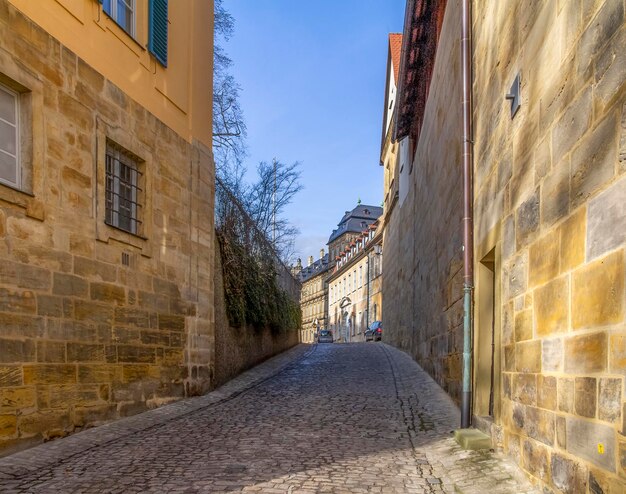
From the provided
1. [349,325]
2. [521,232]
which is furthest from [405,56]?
[349,325]

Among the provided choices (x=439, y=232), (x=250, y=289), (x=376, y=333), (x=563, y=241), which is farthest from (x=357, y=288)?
(x=563, y=241)

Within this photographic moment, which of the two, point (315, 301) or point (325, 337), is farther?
point (315, 301)

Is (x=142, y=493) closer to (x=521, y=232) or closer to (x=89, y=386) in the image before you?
(x=89, y=386)

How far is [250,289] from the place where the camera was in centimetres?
1253

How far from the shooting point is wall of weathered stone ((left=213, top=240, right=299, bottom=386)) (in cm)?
1031

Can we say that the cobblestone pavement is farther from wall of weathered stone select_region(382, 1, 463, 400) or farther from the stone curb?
wall of weathered stone select_region(382, 1, 463, 400)

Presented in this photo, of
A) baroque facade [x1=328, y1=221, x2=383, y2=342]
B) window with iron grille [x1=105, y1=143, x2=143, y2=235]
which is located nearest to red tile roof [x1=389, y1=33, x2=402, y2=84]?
baroque facade [x1=328, y1=221, x2=383, y2=342]

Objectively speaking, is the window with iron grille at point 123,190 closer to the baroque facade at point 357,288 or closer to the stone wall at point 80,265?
the stone wall at point 80,265

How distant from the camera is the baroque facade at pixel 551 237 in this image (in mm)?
2678

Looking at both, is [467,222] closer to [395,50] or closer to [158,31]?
[158,31]

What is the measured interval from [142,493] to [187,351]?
480cm

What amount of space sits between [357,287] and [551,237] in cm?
4459

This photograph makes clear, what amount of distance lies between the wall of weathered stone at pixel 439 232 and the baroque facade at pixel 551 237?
63 centimetres

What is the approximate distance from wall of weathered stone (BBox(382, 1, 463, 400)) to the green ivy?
3826 millimetres
